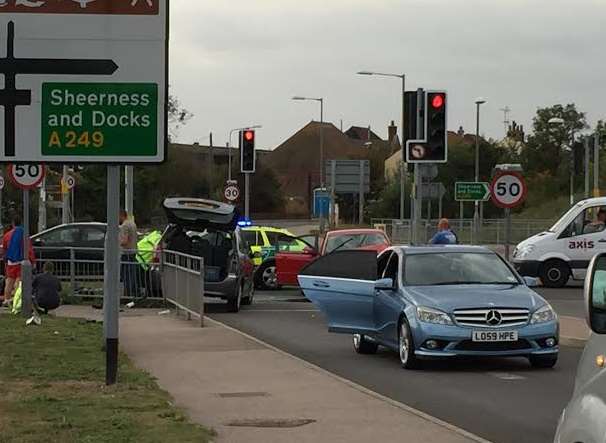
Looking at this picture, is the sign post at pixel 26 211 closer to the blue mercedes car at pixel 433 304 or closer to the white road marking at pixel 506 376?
the blue mercedes car at pixel 433 304

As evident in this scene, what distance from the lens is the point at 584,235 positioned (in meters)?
26.6

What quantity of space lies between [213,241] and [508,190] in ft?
20.3

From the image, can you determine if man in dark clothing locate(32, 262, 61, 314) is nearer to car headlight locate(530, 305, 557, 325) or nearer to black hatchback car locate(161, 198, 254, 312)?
black hatchback car locate(161, 198, 254, 312)

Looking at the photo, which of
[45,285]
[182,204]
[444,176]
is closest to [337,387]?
[45,285]

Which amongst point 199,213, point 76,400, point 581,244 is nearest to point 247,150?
point 581,244

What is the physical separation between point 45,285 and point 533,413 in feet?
33.2

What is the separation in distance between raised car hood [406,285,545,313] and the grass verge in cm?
347

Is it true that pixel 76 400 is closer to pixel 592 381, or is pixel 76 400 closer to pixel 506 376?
pixel 506 376

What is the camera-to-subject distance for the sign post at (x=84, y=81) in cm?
935

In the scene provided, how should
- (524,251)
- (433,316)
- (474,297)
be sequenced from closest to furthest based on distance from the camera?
(433,316), (474,297), (524,251)

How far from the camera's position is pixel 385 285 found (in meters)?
13.0

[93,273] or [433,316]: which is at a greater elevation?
[433,316]

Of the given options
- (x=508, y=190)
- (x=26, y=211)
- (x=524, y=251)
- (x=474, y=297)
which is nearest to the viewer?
(x=474, y=297)

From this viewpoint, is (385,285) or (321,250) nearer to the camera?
(385,285)
